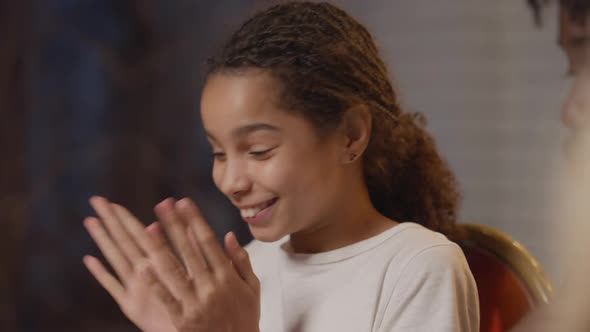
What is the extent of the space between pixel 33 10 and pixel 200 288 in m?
1.34

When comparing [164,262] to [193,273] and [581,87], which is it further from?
[581,87]

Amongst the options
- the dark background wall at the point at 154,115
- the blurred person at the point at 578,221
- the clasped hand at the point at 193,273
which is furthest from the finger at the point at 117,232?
the dark background wall at the point at 154,115

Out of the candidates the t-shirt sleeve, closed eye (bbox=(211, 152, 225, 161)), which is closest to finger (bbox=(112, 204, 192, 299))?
closed eye (bbox=(211, 152, 225, 161))

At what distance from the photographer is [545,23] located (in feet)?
6.23

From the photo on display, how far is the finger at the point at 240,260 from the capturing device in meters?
0.85

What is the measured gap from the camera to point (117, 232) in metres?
0.90

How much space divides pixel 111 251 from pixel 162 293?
0.12 m

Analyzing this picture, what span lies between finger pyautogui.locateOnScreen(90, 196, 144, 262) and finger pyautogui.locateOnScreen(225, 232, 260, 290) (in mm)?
101

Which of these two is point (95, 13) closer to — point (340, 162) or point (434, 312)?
point (340, 162)

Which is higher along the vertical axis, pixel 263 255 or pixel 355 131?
pixel 355 131

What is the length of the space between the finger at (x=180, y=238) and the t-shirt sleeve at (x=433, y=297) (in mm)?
204

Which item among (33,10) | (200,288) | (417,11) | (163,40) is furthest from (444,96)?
(200,288)

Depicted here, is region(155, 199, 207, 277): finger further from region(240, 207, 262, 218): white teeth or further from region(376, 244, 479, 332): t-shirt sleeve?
region(376, 244, 479, 332): t-shirt sleeve

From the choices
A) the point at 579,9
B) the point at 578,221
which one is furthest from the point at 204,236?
the point at 579,9
